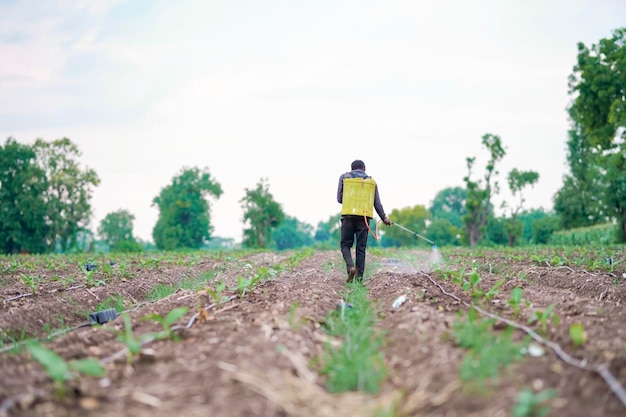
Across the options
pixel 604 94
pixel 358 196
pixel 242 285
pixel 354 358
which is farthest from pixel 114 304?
pixel 604 94

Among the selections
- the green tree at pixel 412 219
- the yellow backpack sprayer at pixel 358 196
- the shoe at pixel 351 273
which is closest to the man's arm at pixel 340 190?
the yellow backpack sprayer at pixel 358 196

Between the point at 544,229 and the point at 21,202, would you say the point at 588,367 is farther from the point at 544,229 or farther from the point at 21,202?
the point at 544,229

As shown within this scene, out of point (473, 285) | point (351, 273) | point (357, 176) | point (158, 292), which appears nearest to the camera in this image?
point (473, 285)

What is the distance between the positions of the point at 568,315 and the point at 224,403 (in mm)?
3620

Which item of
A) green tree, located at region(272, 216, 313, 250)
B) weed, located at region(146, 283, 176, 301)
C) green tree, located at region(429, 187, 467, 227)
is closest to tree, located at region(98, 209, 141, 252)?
green tree, located at region(272, 216, 313, 250)

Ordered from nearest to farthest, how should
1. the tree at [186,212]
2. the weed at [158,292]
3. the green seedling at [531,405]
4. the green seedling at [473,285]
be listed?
the green seedling at [531,405] → the green seedling at [473,285] → the weed at [158,292] → the tree at [186,212]

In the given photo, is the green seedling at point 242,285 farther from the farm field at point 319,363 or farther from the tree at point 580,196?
the tree at point 580,196

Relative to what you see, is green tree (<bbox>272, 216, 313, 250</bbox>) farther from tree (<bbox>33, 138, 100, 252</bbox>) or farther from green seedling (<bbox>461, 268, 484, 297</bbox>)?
green seedling (<bbox>461, 268, 484, 297</bbox>)

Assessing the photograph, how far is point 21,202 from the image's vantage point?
160 ft

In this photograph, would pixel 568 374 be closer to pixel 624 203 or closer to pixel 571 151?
pixel 624 203

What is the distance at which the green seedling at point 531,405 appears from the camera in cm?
275

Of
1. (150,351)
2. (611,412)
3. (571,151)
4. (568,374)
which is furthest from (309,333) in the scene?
(571,151)

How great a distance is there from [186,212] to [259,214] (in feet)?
47.5

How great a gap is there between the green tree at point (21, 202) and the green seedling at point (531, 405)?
5280 centimetres
